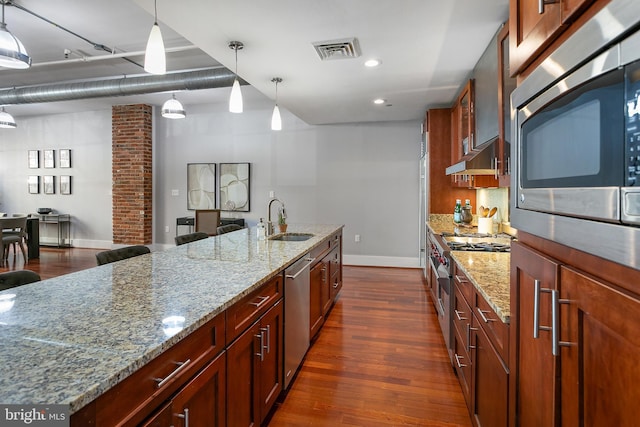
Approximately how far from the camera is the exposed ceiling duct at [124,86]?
4.29 m

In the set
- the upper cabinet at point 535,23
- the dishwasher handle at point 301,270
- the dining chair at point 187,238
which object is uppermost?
the upper cabinet at point 535,23

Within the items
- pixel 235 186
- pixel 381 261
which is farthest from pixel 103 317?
pixel 235 186

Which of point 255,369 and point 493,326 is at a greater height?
point 493,326

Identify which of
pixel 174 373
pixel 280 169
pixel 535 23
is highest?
pixel 280 169

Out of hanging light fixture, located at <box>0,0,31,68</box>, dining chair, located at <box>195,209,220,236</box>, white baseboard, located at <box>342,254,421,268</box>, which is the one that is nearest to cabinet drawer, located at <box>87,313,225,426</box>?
hanging light fixture, located at <box>0,0,31,68</box>

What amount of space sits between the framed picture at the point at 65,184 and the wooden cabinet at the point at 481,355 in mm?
8306

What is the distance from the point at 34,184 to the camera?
7848 mm

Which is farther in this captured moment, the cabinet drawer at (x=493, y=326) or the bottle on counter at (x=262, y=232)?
the bottle on counter at (x=262, y=232)

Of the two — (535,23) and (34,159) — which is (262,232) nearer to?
(535,23)

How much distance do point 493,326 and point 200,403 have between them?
113 cm

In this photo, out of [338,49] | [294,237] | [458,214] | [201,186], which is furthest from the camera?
[201,186]

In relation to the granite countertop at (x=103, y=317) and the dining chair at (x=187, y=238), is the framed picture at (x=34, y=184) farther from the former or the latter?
the granite countertop at (x=103, y=317)

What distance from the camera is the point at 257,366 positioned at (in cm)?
168

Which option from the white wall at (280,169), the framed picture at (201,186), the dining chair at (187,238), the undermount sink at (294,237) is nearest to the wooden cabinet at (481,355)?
the undermount sink at (294,237)
